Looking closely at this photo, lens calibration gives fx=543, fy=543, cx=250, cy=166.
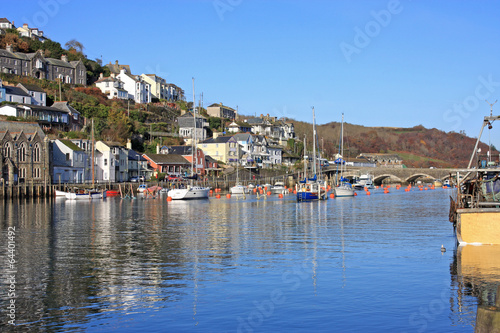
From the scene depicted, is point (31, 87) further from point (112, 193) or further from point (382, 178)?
point (382, 178)

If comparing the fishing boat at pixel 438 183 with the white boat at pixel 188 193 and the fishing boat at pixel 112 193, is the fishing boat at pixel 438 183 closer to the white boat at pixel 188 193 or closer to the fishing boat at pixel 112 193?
the white boat at pixel 188 193

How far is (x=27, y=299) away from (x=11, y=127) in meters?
83.1

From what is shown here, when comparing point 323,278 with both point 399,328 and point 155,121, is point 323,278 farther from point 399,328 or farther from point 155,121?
point 155,121

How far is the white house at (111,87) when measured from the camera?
5891 inches

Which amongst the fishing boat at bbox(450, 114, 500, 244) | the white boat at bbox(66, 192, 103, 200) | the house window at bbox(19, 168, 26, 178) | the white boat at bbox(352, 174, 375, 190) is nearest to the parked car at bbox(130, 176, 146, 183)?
the white boat at bbox(66, 192, 103, 200)

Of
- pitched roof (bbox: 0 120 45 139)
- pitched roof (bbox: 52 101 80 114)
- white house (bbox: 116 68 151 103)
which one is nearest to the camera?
pitched roof (bbox: 0 120 45 139)

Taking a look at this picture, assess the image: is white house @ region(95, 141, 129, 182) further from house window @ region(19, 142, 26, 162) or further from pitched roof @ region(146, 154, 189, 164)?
house window @ region(19, 142, 26, 162)

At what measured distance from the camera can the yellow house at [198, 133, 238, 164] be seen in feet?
477

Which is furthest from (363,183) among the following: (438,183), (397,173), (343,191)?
(343,191)

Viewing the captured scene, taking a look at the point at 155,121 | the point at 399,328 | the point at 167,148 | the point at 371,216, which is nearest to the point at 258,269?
the point at 399,328

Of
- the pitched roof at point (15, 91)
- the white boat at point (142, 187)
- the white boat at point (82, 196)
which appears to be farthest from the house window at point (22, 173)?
the pitched roof at point (15, 91)

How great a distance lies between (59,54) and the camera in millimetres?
152750

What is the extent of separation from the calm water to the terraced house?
334ft

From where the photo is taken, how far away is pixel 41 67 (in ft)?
447
